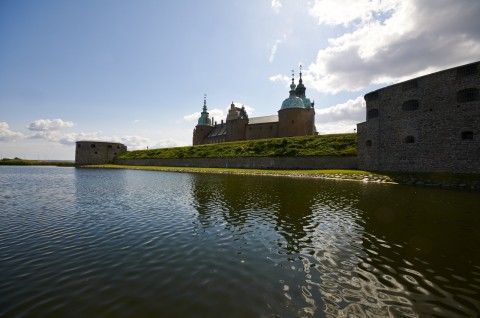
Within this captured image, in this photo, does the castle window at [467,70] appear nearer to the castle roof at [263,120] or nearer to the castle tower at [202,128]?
the castle roof at [263,120]

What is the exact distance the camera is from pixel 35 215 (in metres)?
13.2

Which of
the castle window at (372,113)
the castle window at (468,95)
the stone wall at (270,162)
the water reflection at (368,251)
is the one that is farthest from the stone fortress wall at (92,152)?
the castle window at (468,95)

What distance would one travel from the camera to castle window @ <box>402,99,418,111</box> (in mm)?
33469

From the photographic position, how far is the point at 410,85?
33656mm

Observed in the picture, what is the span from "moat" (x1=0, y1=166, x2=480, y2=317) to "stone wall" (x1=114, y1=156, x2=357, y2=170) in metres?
28.4

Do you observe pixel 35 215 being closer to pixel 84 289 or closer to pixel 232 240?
pixel 84 289

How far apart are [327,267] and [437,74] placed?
34.6 metres

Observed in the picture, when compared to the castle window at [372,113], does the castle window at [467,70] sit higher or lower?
higher

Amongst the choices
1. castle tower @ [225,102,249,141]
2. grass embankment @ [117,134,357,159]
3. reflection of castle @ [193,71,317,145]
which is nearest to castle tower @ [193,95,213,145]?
reflection of castle @ [193,71,317,145]

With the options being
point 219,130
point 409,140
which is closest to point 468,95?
point 409,140

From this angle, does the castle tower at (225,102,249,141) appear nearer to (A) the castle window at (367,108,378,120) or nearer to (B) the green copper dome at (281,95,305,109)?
(B) the green copper dome at (281,95,305,109)

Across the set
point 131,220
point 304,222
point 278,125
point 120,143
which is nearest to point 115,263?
point 131,220

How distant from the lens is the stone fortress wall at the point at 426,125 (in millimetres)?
28484

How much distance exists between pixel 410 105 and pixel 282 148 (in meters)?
24.5
